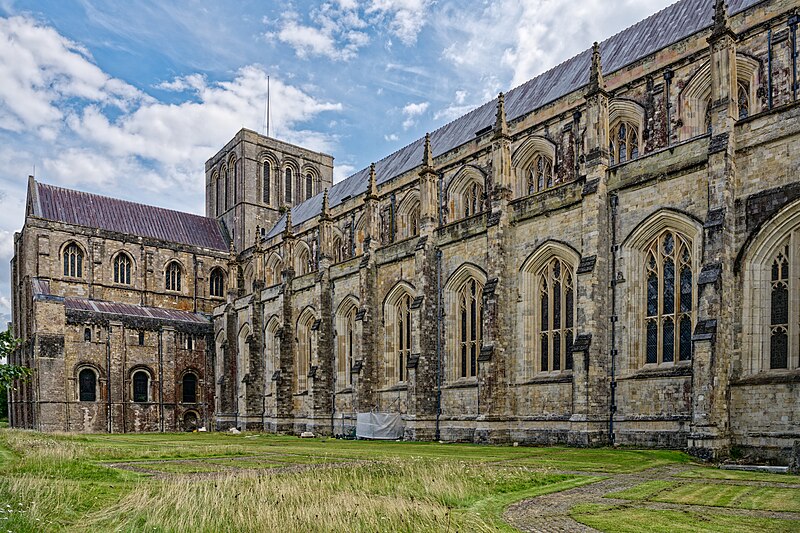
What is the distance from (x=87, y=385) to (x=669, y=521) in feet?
155

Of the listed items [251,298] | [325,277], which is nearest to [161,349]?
[251,298]

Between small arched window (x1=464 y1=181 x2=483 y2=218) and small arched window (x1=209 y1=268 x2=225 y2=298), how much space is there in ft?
108

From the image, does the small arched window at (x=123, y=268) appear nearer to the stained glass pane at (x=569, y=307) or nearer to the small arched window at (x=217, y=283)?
the small arched window at (x=217, y=283)

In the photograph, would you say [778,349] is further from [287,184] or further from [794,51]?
[287,184]

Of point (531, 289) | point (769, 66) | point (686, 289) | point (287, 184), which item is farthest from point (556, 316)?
point (287, 184)

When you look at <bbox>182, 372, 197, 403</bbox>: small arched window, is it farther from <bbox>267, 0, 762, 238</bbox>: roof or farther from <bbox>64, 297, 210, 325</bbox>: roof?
<bbox>267, 0, 762, 238</bbox>: roof

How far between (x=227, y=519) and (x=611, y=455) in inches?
502

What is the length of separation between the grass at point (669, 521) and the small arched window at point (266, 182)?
191 feet

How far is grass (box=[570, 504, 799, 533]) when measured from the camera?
8734mm

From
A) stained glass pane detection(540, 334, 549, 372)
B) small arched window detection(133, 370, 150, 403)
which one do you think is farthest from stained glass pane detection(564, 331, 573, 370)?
small arched window detection(133, 370, 150, 403)

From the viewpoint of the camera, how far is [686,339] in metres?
20.9

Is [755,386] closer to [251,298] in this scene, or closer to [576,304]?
[576,304]

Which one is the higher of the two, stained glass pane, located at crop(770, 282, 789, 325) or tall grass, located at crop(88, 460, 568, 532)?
stained glass pane, located at crop(770, 282, 789, 325)

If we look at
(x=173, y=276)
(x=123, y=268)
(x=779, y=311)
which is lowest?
(x=779, y=311)
